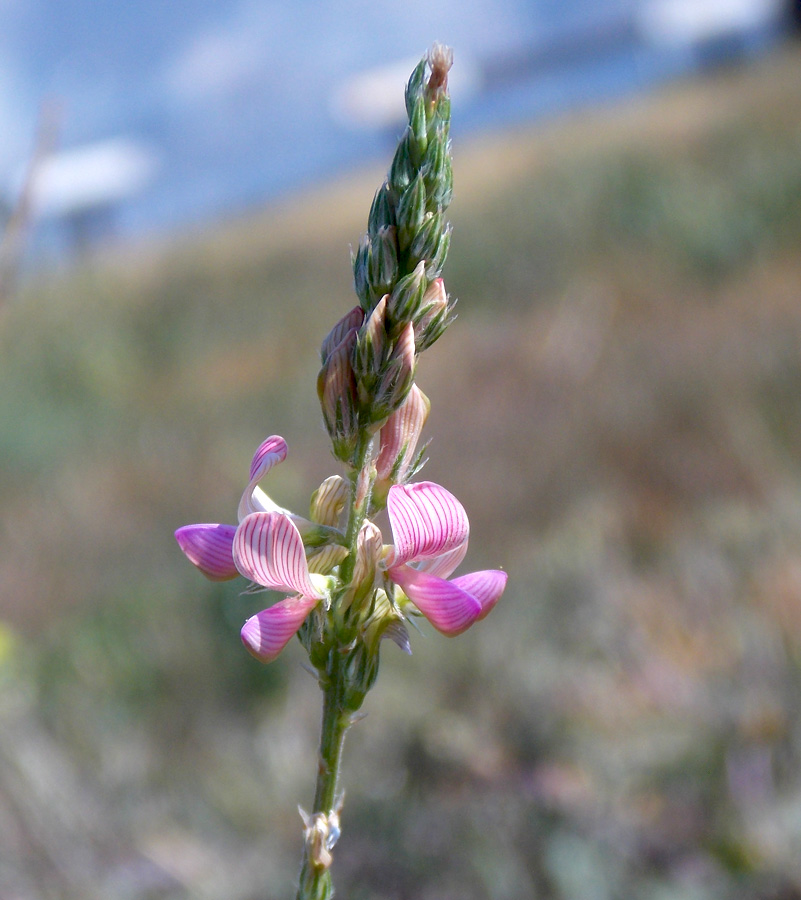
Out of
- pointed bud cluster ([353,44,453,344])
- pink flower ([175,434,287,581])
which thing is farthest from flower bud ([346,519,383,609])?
pointed bud cluster ([353,44,453,344])

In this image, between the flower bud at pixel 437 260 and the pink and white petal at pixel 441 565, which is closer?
the flower bud at pixel 437 260

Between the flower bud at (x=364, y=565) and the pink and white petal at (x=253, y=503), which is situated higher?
the pink and white petal at (x=253, y=503)

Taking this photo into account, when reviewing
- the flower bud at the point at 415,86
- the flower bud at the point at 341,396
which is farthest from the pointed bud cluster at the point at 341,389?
the flower bud at the point at 415,86

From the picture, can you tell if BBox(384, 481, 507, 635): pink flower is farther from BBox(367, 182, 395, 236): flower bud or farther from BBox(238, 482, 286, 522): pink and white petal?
BBox(367, 182, 395, 236): flower bud

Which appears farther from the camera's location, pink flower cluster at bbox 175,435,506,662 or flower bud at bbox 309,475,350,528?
flower bud at bbox 309,475,350,528

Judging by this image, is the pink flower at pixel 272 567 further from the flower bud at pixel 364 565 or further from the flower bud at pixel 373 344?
the flower bud at pixel 373 344

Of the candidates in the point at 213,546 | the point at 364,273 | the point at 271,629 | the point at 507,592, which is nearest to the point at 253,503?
the point at 213,546

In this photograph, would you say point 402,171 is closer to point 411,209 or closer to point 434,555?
point 411,209

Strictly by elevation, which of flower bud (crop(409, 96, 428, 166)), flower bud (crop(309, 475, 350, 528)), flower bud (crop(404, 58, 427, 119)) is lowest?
flower bud (crop(309, 475, 350, 528))

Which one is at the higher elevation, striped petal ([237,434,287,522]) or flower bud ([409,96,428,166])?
flower bud ([409,96,428,166])
